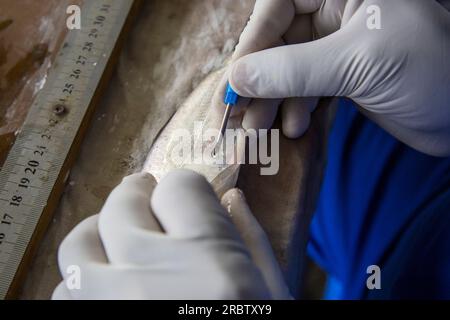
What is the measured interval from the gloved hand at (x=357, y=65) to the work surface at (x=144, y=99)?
136mm

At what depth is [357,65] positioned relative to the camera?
39.0 inches

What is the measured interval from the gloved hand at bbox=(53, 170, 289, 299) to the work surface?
0.64 feet

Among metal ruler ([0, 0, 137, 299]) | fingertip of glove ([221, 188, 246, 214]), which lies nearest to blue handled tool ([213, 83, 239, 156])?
fingertip of glove ([221, 188, 246, 214])

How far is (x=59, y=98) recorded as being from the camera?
111cm

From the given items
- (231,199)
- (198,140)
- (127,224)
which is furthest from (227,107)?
(127,224)

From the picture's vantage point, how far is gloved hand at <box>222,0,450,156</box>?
99cm

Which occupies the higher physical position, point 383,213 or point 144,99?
point 144,99

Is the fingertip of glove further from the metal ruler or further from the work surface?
the metal ruler

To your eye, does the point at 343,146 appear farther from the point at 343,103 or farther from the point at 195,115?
the point at 195,115

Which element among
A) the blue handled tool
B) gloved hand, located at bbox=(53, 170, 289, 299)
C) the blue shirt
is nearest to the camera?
gloved hand, located at bbox=(53, 170, 289, 299)

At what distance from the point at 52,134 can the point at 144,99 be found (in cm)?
24

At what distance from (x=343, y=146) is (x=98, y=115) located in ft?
2.49

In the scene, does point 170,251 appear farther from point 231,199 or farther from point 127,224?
point 231,199
